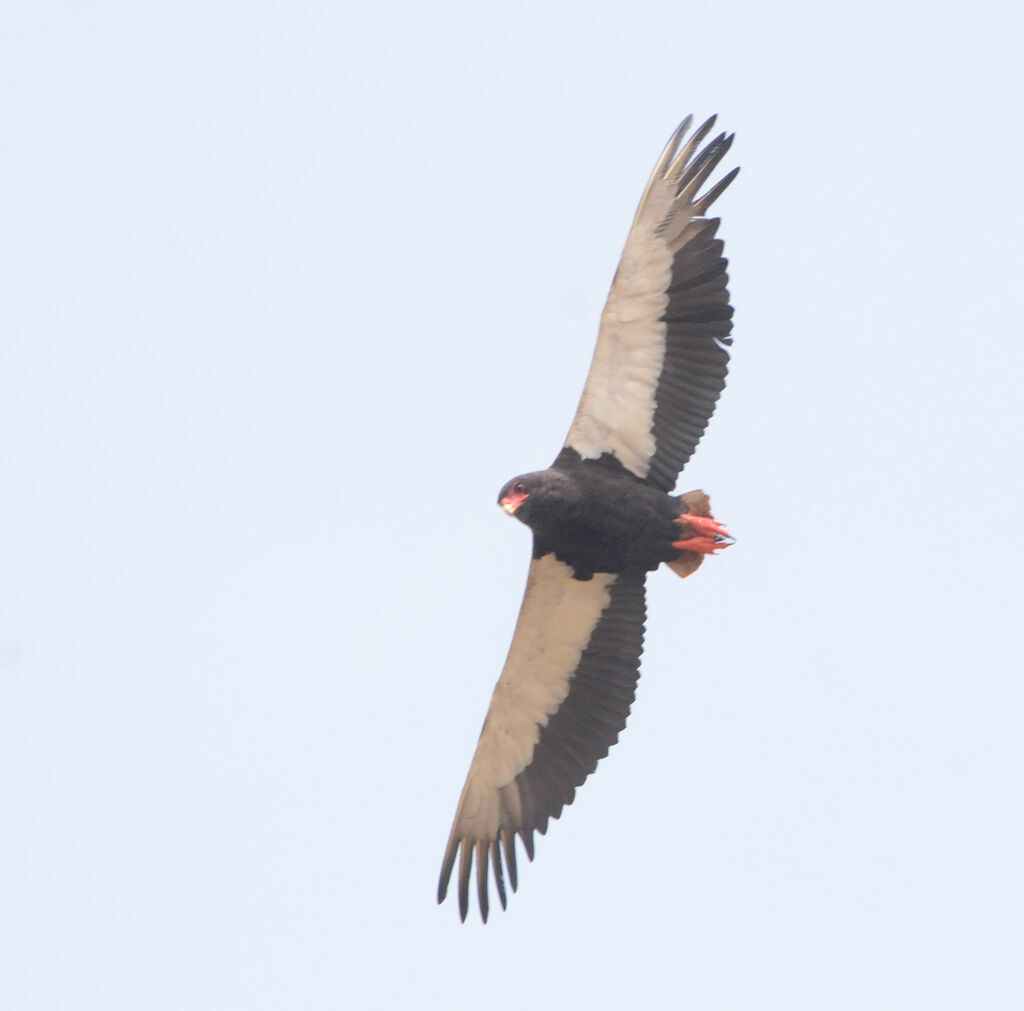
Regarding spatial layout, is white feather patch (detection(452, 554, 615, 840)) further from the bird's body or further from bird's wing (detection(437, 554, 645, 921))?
the bird's body

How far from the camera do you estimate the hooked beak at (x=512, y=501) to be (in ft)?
48.7

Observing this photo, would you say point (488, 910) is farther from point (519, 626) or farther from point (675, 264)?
point (675, 264)

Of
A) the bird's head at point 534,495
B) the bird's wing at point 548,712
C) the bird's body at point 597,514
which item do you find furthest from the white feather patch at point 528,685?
the bird's head at point 534,495

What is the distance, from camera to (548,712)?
52.2 feet

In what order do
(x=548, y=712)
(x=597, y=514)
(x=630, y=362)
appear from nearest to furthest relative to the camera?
(x=597, y=514), (x=630, y=362), (x=548, y=712)

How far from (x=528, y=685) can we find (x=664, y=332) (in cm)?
336

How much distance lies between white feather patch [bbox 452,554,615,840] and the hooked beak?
3.12 feet

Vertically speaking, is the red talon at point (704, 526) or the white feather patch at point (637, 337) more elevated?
the white feather patch at point (637, 337)

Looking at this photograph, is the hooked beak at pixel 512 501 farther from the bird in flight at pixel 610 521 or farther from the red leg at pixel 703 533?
the red leg at pixel 703 533

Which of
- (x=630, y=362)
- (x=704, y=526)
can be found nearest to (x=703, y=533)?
(x=704, y=526)

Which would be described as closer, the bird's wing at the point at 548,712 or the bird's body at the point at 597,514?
the bird's body at the point at 597,514

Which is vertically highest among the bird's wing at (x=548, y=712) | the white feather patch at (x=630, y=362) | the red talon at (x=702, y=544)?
the white feather patch at (x=630, y=362)

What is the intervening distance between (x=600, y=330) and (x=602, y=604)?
8.11 ft

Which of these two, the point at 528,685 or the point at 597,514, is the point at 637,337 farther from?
the point at 528,685
